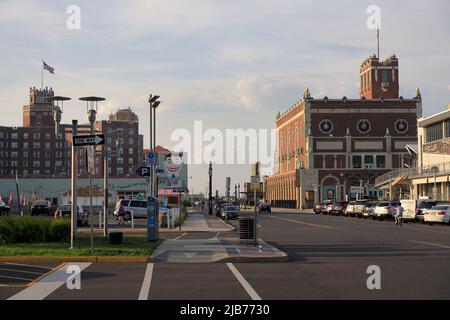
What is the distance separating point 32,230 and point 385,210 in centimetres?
3851

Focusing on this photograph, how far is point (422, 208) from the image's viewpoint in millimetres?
50562

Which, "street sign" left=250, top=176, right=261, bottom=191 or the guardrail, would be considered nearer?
"street sign" left=250, top=176, right=261, bottom=191

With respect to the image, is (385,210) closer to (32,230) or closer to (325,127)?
(32,230)

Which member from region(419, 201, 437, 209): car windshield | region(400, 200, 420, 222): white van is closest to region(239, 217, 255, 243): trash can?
region(400, 200, 420, 222): white van

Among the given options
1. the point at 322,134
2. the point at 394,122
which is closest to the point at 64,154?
the point at 322,134

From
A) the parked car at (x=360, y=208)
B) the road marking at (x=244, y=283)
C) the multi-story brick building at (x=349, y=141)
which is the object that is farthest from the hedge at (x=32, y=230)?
the multi-story brick building at (x=349, y=141)

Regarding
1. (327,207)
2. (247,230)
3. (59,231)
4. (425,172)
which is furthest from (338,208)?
(59,231)

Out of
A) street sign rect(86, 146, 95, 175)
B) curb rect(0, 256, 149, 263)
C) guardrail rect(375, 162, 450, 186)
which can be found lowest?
curb rect(0, 256, 149, 263)

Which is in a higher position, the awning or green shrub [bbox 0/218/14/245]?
the awning

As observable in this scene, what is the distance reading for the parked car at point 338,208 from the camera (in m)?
75.7

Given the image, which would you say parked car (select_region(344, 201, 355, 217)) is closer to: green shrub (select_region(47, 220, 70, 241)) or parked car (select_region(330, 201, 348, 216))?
parked car (select_region(330, 201, 348, 216))

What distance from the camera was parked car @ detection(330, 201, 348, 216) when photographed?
2980 inches

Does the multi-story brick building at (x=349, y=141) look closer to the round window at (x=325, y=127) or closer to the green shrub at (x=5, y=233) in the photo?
the round window at (x=325, y=127)

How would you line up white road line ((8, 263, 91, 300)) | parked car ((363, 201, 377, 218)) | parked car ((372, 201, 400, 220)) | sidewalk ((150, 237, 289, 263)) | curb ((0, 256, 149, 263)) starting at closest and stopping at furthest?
white road line ((8, 263, 91, 300)) → curb ((0, 256, 149, 263)) → sidewalk ((150, 237, 289, 263)) → parked car ((372, 201, 400, 220)) → parked car ((363, 201, 377, 218))
